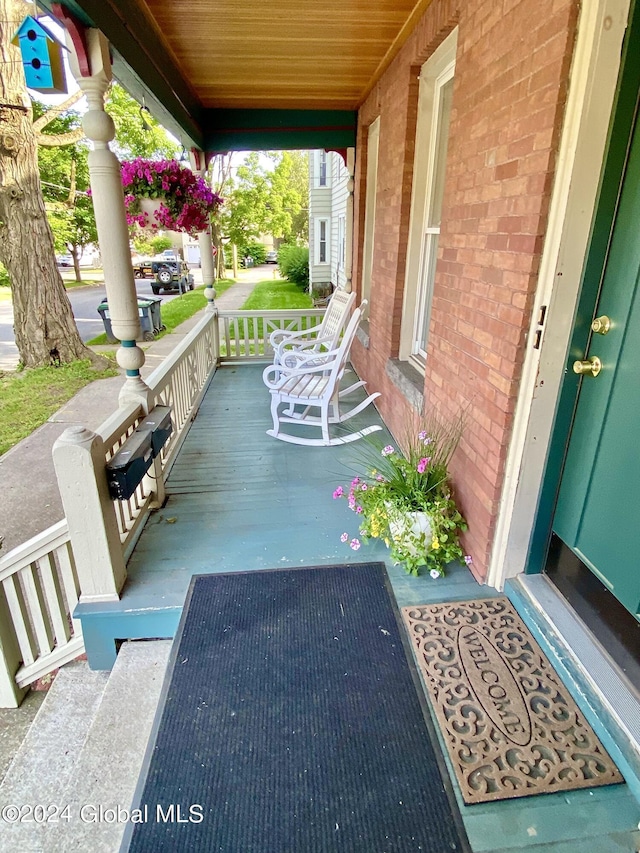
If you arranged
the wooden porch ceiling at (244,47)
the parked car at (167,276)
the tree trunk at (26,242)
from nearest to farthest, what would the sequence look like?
the wooden porch ceiling at (244,47), the tree trunk at (26,242), the parked car at (167,276)

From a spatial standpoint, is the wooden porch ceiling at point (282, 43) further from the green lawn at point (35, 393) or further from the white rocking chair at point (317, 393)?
the green lawn at point (35, 393)

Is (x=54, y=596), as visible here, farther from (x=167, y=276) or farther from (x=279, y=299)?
(x=167, y=276)

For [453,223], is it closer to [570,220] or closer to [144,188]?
[570,220]

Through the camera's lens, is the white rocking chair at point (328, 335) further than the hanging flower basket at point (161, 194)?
Yes

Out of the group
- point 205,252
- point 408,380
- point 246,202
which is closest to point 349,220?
point 205,252

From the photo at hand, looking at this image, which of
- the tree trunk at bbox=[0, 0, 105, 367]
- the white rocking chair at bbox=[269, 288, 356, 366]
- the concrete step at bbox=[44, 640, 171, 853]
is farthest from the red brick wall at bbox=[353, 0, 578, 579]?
the tree trunk at bbox=[0, 0, 105, 367]

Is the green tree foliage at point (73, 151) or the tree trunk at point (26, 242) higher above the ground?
the green tree foliage at point (73, 151)

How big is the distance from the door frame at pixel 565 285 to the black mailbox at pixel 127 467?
1.46 meters

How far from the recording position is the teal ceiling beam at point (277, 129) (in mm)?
4812

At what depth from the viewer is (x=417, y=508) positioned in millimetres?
2051

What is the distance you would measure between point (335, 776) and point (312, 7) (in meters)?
3.38

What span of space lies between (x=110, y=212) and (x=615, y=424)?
2.23 meters

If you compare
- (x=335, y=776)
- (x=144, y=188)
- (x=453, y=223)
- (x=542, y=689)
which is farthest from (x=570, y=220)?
(x=144, y=188)

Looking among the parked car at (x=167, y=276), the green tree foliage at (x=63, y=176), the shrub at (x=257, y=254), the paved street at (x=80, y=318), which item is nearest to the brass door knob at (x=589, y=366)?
the paved street at (x=80, y=318)
